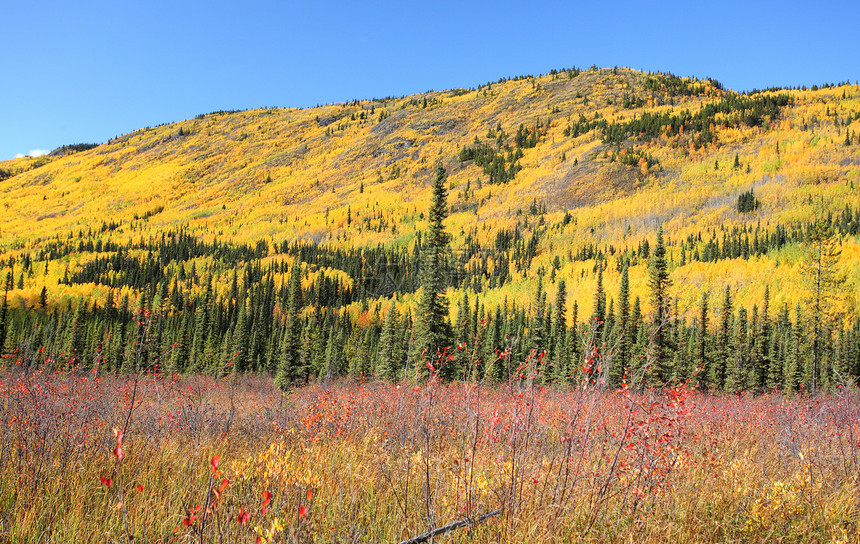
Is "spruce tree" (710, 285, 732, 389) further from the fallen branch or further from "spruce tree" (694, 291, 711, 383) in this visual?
the fallen branch

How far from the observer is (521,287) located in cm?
8900

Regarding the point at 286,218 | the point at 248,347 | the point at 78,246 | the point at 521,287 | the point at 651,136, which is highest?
the point at 651,136

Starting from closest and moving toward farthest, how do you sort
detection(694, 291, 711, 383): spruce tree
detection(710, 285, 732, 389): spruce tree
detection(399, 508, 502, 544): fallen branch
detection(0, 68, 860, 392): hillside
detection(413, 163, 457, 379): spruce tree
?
1. detection(399, 508, 502, 544): fallen branch
2. detection(413, 163, 457, 379): spruce tree
3. detection(694, 291, 711, 383): spruce tree
4. detection(710, 285, 732, 389): spruce tree
5. detection(0, 68, 860, 392): hillside

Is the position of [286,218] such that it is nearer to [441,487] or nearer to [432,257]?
[432,257]

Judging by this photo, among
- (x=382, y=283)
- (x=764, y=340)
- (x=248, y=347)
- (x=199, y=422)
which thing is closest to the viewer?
(x=199, y=422)

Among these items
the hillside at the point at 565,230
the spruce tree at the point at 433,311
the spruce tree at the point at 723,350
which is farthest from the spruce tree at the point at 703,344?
the spruce tree at the point at 433,311

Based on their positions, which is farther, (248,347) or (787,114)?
(787,114)

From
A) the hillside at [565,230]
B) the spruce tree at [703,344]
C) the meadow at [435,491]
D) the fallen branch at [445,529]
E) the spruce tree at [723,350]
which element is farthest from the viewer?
the hillside at [565,230]

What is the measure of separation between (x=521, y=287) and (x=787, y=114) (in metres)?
128

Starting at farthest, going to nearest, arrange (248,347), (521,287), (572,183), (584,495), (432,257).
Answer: (572,183) < (521,287) < (248,347) < (432,257) < (584,495)

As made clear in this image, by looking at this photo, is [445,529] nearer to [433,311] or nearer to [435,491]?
[435,491]

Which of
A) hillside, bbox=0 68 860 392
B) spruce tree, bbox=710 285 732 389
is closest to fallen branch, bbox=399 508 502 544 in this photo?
spruce tree, bbox=710 285 732 389

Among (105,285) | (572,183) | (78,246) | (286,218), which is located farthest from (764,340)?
(78,246)

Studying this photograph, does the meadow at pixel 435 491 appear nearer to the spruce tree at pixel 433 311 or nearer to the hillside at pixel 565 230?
the spruce tree at pixel 433 311
